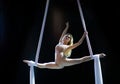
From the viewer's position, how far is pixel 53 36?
419 cm

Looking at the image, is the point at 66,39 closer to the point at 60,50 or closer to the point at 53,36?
the point at 60,50

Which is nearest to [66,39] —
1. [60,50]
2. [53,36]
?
[60,50]

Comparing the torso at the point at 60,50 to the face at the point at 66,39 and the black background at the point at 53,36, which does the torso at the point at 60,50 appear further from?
the black background at the point at 53,36

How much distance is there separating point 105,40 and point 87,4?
0.60 meters

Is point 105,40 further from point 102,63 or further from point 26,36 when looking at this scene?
point 26,36

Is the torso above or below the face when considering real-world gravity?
below

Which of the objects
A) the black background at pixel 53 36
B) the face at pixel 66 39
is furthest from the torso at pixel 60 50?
the black background at pixel 53 36

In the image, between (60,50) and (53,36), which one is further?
(53,36)

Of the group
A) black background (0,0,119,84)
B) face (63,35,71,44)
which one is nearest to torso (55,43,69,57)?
face (63,35,71,44)

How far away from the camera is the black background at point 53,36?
4035mm

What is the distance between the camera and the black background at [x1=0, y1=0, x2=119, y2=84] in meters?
4.04

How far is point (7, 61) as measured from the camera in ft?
13.5

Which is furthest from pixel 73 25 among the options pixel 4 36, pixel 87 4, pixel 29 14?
pixel 4 36

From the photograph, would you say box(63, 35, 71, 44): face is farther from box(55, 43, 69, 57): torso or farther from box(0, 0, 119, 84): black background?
box(0, 0, 119, 84): black background
